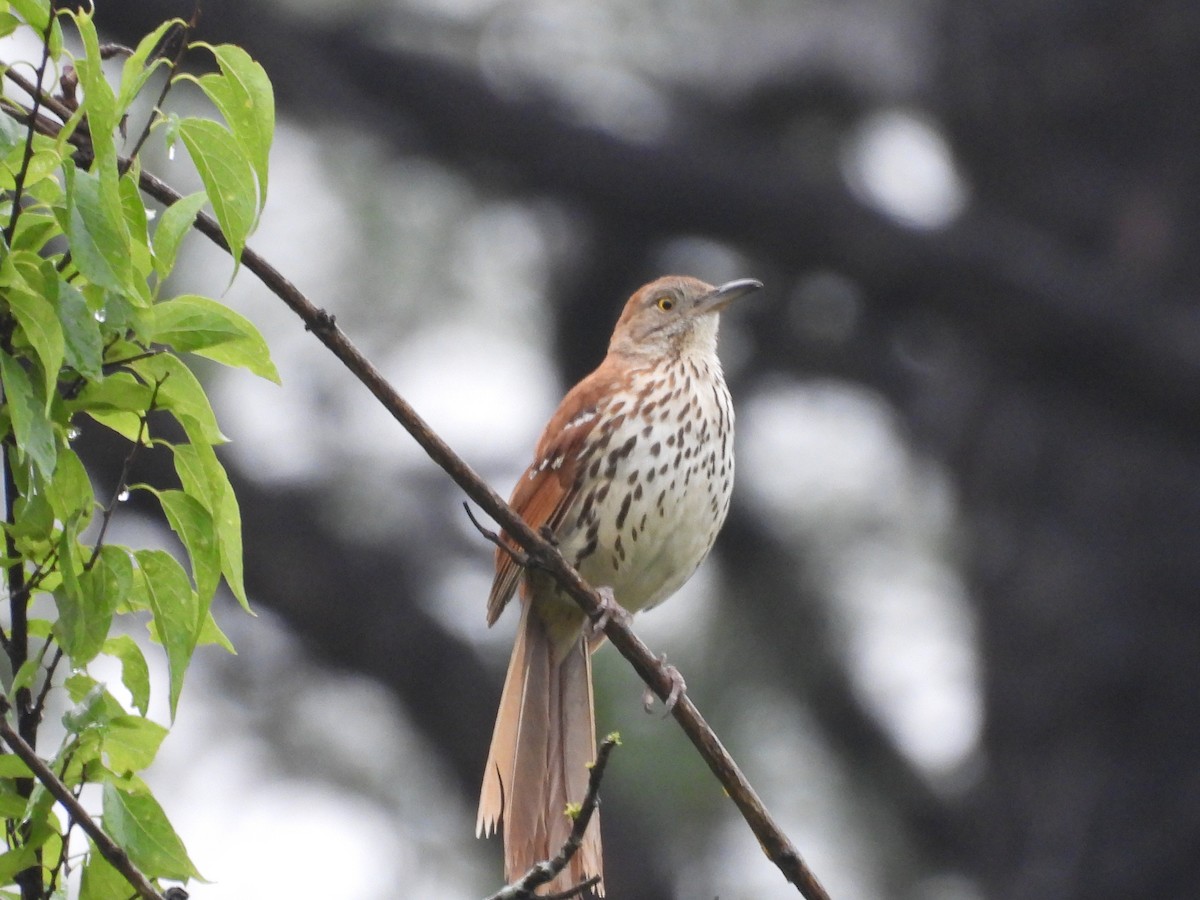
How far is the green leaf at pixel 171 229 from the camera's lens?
198 cm

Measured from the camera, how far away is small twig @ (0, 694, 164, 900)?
1869mm

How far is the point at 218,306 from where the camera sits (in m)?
2.01

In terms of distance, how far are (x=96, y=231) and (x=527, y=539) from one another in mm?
984

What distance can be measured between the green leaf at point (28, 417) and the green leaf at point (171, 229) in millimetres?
220

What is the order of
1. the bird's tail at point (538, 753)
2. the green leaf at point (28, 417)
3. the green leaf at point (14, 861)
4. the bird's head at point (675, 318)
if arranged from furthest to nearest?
the bird's head at point (675, 318)
the bird's tail at point (538, 753)
the green leaf at point (14, 861)
the green leaf at point (28, 417)

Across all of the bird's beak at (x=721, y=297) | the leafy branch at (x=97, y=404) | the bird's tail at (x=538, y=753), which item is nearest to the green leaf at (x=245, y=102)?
the leafy branch at (x=97, y=404)

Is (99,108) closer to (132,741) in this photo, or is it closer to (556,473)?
(132,741)

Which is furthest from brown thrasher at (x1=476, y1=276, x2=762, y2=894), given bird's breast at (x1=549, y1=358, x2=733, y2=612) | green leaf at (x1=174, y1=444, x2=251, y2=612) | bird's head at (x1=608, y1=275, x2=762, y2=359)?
green leaf at (x1=174, y1=444, x2=251, y2=612)

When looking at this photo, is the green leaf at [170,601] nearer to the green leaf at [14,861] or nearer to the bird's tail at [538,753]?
the green leaf at [14,861]

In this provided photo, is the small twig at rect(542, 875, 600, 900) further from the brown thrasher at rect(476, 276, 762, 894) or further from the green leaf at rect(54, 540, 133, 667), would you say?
the brown thrasher at rect(476, 276, 762, 894)

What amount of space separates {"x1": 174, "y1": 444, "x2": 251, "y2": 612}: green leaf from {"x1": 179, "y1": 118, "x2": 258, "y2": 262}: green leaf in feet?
0.83

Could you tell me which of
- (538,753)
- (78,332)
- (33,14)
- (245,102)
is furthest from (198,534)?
(538,753)

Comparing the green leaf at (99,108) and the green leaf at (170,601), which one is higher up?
the green leaf at (99,108)

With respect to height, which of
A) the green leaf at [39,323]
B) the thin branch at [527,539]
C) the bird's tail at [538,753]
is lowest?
the green leaf at [39,323]
